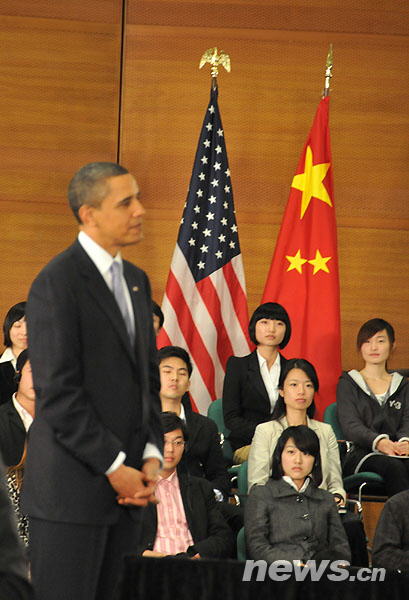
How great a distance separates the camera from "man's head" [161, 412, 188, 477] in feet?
13.6

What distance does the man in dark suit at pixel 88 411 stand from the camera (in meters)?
2.28

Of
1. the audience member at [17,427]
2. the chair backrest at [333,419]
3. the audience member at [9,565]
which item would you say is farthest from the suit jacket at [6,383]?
the audience member at [9,565]

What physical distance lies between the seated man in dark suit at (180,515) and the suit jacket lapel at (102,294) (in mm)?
1846

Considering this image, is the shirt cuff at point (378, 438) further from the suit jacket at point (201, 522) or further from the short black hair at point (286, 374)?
the suit jacket at point (201, 522)

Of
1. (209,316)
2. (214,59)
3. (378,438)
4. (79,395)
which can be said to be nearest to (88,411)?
(79,395)

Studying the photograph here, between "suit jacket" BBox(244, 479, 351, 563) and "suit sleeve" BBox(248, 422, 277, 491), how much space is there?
7.6 inches

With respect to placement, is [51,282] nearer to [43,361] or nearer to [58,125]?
[43,361]

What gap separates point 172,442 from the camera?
4.16 meters

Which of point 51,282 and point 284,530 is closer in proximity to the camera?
point 51,282

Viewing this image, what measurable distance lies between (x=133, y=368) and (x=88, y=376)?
0.36 ft

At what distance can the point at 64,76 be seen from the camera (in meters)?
6.51

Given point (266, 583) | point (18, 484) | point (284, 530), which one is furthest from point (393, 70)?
point (266, 583)

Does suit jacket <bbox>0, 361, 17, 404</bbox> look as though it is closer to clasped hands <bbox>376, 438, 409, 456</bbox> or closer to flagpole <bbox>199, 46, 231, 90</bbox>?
clasped hands <bbox>376, 438, 409, 456</bbox>

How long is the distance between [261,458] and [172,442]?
68cm
